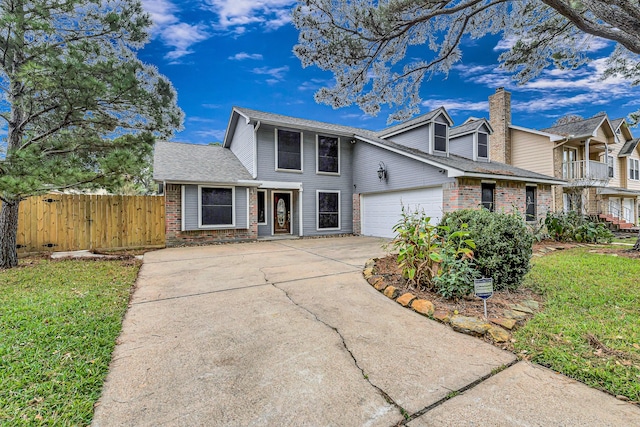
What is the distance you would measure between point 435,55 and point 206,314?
844 centimetres

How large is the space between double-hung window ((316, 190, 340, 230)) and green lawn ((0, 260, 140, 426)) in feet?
27.7

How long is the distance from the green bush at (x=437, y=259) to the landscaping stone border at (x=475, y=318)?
1.24ft

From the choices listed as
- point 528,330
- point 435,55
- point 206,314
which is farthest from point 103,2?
point 528,330

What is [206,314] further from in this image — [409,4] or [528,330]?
[409,4]

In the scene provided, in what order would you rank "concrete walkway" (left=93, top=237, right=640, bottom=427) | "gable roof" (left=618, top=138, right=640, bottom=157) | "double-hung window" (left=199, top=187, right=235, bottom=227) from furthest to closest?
"gable roof" (left=618, top=138, right=640, bottom=157) → "double-hung window" (left=199, top=187, right=235, bottom=227) → "concrete walkway" (left=93, top=237, right=640, bottom=427)

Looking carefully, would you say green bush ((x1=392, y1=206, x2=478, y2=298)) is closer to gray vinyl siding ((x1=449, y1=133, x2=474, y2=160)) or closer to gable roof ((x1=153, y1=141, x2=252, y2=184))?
gable roof ((x1=153, y1=141, x2=252, y2=184))

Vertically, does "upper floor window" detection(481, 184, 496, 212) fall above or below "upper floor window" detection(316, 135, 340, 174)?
below

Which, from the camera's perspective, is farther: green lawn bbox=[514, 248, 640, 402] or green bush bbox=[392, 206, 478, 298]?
green bush bbox=[392, 206, 478, 298]

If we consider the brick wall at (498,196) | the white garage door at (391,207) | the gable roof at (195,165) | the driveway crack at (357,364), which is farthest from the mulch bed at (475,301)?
the gable roof at (195,165)

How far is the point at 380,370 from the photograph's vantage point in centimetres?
234

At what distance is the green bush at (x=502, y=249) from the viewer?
4.06 m

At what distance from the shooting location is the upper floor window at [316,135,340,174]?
12.7m

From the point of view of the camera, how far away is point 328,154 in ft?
42.6

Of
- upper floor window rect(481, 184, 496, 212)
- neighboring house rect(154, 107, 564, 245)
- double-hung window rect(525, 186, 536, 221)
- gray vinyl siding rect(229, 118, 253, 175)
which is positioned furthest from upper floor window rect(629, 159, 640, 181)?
gray vinyl siding rect(229, 118, 253, 175)
